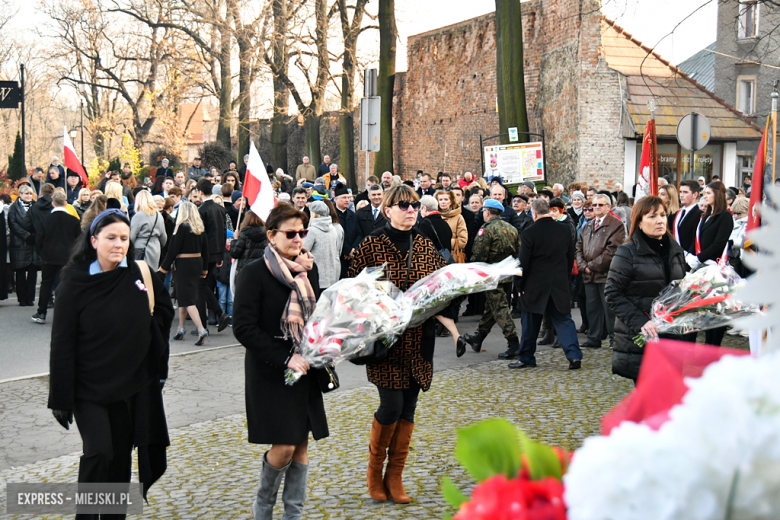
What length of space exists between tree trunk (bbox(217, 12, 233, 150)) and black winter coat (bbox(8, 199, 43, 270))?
18382 millimetres

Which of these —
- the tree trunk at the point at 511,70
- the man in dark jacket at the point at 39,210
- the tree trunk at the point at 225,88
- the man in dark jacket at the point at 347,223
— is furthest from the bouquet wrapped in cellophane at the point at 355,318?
the tree trunk at the point at 225,88

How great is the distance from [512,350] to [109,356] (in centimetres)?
646

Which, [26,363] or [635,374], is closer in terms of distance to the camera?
[635,374]

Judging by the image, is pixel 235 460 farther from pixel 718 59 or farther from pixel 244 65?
pixel 718 59

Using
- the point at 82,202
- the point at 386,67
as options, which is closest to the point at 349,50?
the point at 386,67

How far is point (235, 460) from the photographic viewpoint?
580 centimetres

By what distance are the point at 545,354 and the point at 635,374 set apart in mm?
4008

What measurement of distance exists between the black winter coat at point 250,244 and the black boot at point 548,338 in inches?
149

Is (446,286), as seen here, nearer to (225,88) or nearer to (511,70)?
(511,70)

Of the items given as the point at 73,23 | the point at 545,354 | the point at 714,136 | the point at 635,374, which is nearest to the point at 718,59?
the point at 714,136

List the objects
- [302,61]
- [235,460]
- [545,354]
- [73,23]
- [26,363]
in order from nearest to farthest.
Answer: [235,460], [26,363], [545,354], [302,61], [73,23]

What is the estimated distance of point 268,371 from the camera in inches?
166

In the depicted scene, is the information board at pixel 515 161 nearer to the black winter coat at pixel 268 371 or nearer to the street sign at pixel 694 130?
the street sign at pixel 694 130

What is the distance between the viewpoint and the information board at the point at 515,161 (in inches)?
795
